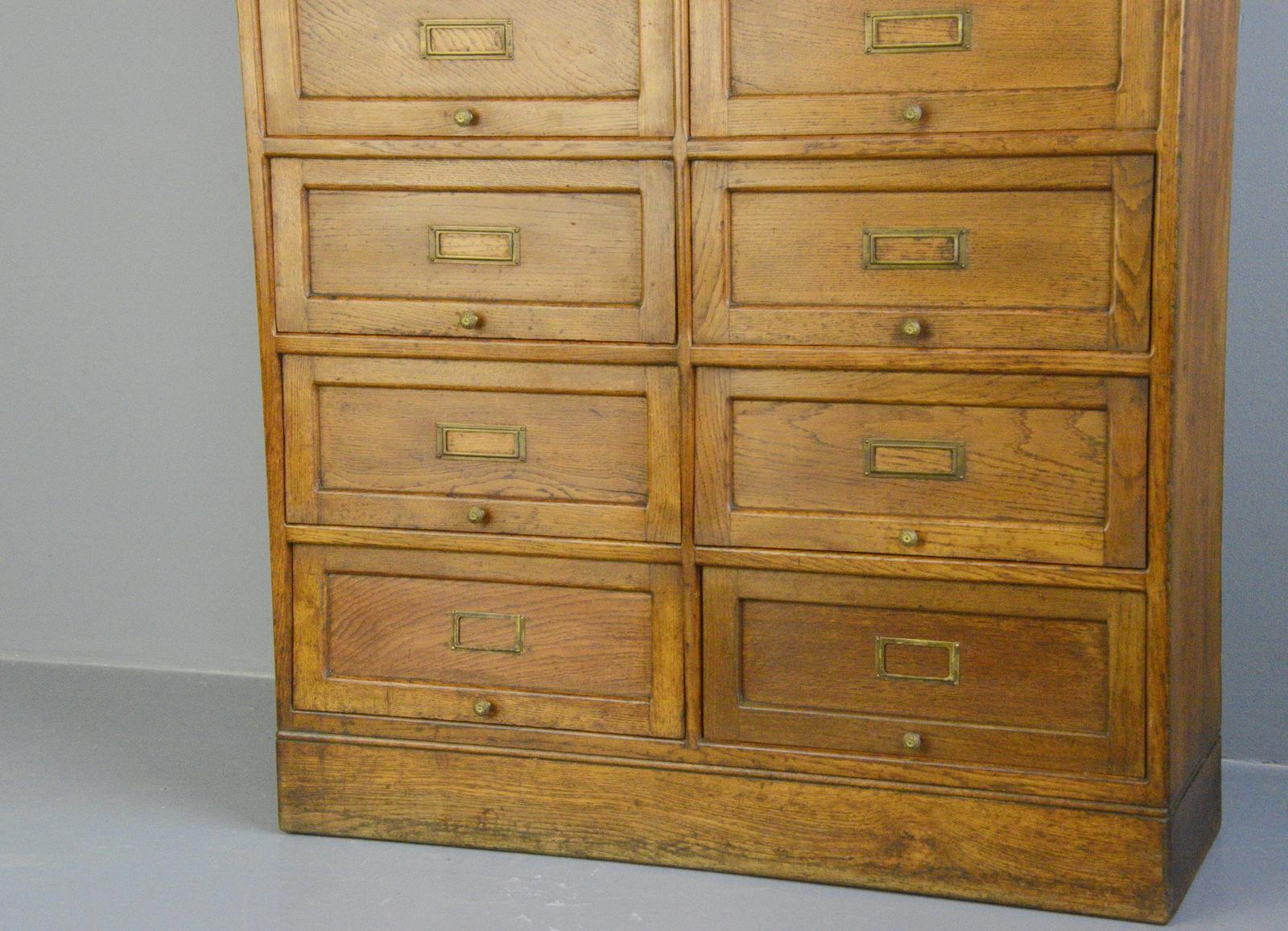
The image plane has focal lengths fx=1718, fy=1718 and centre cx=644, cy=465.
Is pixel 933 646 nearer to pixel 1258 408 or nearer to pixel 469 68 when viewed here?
pixel 1258 408

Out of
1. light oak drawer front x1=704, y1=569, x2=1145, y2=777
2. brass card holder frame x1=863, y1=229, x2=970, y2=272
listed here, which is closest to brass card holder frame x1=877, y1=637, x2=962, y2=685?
light oak drawer front x1=704, y1=569, x2=1145, y2=777

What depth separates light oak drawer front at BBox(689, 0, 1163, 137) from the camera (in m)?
2.31

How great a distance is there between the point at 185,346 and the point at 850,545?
171 centimetres

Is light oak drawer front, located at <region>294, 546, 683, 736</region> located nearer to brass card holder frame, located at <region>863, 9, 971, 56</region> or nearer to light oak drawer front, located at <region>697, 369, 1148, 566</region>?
light oak drawer front, located at <region>697, 369, 1148, 566</region>

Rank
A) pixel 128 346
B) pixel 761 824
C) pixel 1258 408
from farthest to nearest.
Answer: pixel 128 346
pixel 1258 408
pixel 761 824

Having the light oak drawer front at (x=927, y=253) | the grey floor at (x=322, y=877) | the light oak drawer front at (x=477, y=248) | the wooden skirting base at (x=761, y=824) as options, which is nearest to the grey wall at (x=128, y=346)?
the grey floor at (x=322, y=877)

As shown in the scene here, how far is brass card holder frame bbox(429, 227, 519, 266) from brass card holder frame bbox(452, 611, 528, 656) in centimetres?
55

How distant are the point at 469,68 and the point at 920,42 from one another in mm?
676

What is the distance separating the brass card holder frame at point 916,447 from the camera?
246cm

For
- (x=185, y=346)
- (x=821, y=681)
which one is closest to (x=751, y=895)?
(x=821, y=681)

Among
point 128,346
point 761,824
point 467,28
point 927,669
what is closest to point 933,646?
point 927,669

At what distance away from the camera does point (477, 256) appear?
2.62 m

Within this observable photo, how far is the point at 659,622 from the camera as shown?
2637 mm

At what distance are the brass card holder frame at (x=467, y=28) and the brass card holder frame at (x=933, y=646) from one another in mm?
1036
